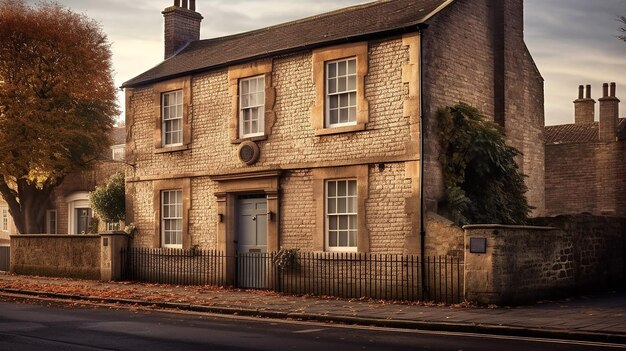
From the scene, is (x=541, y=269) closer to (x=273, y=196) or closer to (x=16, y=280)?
(x=273, y=196)

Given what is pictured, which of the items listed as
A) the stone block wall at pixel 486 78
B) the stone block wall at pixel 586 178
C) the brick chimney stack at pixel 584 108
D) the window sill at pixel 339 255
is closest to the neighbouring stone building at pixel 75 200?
the window sill at pixel 339 255

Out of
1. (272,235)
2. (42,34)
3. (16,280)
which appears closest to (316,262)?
(272,235)

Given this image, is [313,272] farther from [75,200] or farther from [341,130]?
[75,200]

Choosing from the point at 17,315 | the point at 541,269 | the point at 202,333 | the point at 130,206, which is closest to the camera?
the point at 202,333

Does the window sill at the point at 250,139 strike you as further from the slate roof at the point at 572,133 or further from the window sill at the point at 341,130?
the slate roof at the point at 572,133

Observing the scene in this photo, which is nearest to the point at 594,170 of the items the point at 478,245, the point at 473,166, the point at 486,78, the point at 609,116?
the point at 609,116

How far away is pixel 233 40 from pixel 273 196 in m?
7.17

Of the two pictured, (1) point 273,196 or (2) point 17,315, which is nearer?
(2) point 17,315

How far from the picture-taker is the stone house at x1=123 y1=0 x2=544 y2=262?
18406 mm

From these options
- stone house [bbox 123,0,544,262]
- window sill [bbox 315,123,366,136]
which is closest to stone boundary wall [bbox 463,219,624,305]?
stone house [bbox 123,0,544,262]

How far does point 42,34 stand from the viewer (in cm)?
3145

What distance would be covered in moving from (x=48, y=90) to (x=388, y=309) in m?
21.4

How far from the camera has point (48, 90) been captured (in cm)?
3192

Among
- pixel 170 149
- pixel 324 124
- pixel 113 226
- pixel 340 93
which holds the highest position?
pixel 340 93
